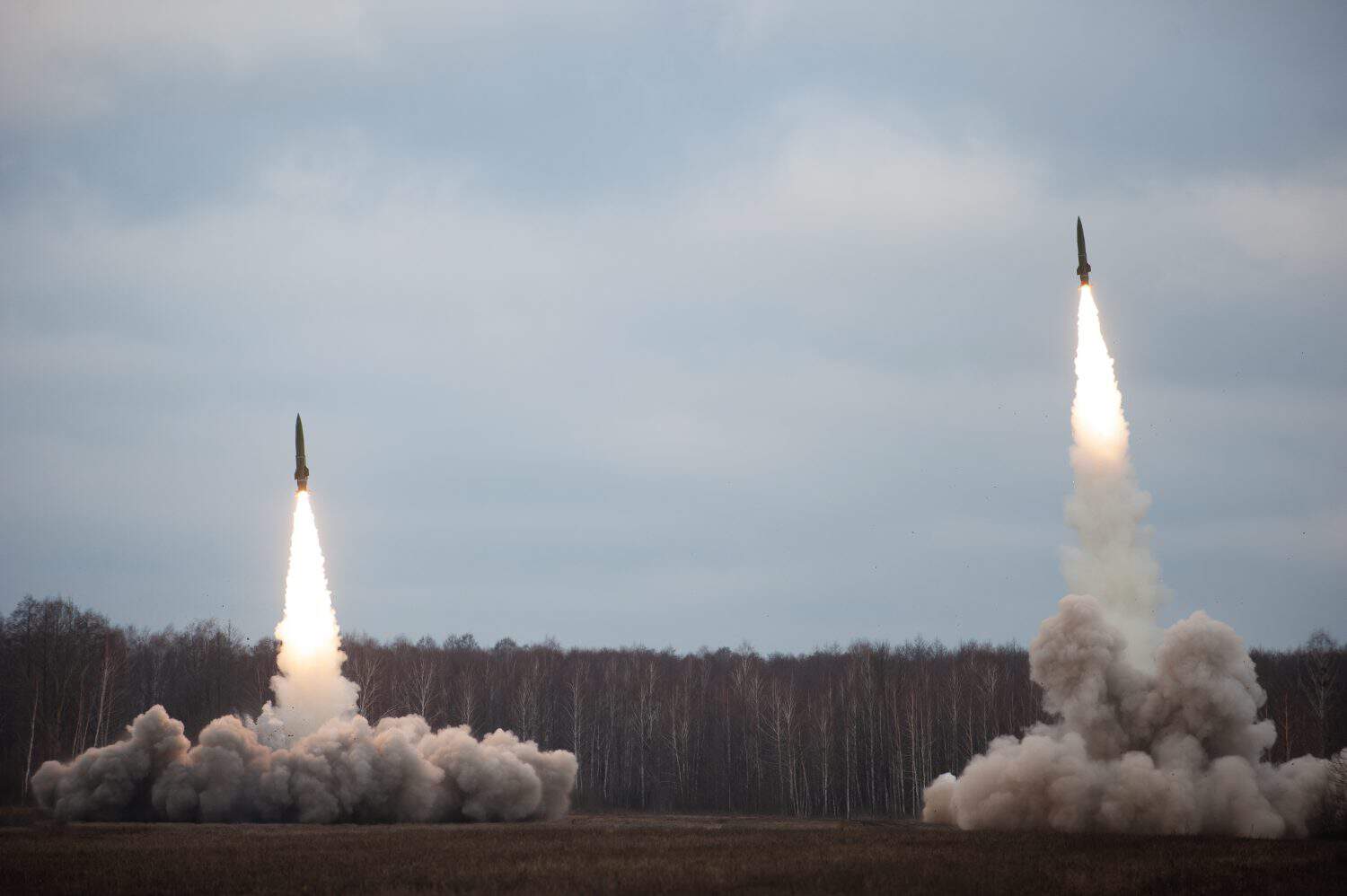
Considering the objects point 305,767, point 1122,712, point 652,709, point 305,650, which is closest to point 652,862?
point 1122,712

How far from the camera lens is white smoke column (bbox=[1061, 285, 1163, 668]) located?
47.7 metres

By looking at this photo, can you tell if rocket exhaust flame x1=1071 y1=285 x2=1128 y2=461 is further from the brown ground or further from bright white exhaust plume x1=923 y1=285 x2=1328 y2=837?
the brown ground

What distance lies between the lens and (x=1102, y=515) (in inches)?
1885

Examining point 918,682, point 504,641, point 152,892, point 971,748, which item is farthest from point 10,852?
point 504,641

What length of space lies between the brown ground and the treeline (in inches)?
1247

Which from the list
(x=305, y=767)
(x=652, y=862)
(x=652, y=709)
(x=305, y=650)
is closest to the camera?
(x=652, y=862)

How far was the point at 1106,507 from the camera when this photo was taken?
1880 inches

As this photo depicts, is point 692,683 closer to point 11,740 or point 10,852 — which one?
point 11,740

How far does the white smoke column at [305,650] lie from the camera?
5694 centimetres

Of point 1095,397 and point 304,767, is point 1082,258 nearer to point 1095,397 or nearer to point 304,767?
point 1095,397

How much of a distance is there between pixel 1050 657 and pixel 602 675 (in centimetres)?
6539

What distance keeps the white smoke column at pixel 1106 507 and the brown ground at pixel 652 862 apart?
10503mm

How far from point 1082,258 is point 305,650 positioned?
36.3 meters

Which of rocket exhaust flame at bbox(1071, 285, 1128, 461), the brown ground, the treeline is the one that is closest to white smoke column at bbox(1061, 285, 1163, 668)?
rocket exhaust flame at bbox(1071, 285, 1128, 461)
